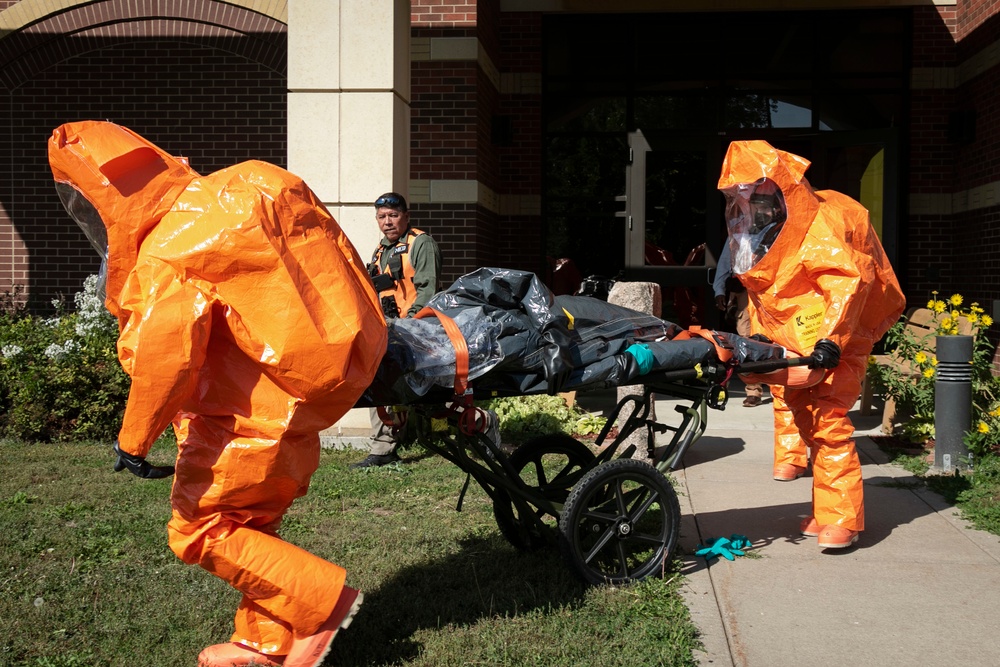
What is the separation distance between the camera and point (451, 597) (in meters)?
4.18

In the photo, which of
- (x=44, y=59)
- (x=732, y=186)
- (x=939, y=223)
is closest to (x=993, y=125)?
(x=939, y=223)

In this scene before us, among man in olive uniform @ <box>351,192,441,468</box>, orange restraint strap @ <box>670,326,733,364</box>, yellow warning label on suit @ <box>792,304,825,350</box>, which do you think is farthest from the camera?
man in olive uniform @ <box>351,192,441,468</box>

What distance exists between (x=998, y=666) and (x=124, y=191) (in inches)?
140

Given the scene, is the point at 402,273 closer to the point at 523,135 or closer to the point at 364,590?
the point at 364,590

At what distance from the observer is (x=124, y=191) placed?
3.07 meters

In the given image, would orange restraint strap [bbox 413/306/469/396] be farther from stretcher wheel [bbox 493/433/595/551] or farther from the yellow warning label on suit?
the yellow warning label on suit

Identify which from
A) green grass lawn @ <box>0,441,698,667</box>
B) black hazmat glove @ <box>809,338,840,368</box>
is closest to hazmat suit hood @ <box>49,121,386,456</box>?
green grass lawn @ <box>0,441,698,667</box>

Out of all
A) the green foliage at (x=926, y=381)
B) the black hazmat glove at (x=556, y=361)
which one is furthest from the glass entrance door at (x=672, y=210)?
the black hazmat glove at (x=556, y=361)

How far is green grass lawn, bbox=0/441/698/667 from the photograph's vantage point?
11.9 feet

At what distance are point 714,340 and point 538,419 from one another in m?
3.66

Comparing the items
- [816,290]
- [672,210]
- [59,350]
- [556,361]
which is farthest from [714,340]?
[672,210]

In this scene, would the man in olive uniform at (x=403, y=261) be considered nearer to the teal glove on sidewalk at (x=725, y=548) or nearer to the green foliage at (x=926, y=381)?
the teal glove on sidewalk at (x=725, y=548)

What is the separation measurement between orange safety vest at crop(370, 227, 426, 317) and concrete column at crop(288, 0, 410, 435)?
39.1 inches

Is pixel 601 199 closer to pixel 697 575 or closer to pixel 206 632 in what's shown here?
pixel 697 575
